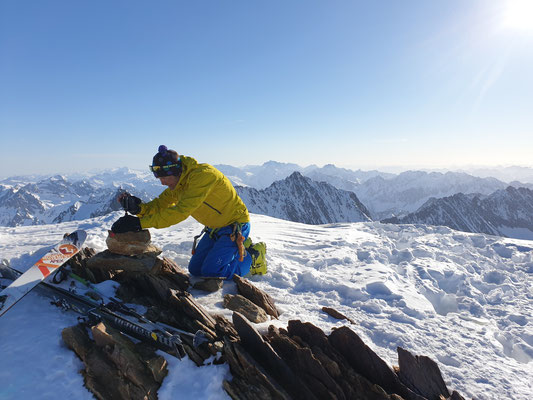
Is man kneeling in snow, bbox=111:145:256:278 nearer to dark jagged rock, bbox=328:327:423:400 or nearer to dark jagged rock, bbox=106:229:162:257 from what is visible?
dark jagged rock, bbox=106:229:162:257

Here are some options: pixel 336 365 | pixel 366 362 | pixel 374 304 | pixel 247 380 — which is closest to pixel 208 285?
pixel 247 380

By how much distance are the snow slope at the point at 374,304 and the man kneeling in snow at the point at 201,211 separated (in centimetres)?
78

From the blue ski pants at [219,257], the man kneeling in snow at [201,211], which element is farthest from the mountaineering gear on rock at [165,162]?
the blue ski pants at [219,257]

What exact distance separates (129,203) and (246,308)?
3143mm

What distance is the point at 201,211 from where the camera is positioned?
6398 mm

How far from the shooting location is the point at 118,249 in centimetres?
591

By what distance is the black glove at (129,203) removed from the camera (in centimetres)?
559

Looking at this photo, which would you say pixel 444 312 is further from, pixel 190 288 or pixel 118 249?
pixel 118 249

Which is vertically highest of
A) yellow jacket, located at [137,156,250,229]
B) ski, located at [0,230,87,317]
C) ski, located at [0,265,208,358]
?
yellow jacket, located at [137,156,250,229]

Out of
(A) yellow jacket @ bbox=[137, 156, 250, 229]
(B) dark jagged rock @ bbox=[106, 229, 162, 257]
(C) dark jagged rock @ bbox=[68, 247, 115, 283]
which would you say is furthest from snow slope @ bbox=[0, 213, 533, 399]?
(A) yellow jacket @ bbox=[137, 156, 250, 229]

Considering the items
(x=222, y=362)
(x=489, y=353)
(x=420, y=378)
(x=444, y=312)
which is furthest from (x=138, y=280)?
(x=444, y=312)

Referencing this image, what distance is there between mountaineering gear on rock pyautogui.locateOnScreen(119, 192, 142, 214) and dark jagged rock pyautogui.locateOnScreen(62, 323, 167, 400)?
7.56 ft

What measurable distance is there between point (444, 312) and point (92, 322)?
8.58m

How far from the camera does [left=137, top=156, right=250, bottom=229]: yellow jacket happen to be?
5.39 meters
